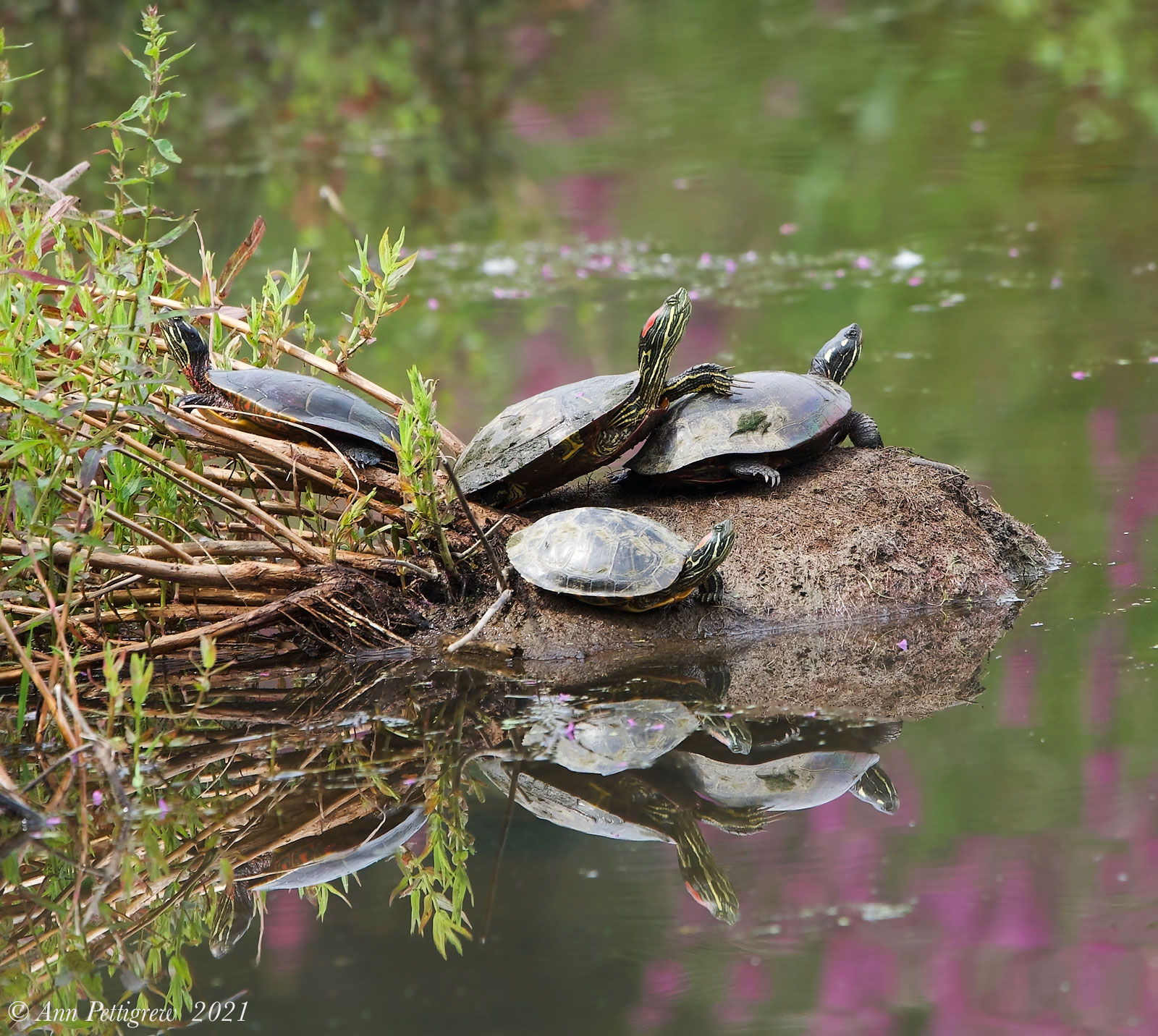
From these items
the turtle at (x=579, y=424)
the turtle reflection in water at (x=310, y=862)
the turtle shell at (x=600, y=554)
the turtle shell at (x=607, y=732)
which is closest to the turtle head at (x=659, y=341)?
the turtle at (x=579, y=424)

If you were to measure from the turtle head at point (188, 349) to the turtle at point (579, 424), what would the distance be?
0.97 m

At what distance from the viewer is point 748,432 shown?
4059 mm

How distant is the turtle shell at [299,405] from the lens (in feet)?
13.1

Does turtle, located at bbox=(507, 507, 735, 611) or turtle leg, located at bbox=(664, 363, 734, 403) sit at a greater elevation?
turtle leg, located at bbox=(664, 363, 734, 403)

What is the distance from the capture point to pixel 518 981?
7.66 ft

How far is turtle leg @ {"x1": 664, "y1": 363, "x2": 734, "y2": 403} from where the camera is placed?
4160 millimetres

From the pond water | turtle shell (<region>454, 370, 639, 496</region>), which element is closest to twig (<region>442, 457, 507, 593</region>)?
turtle shell (<region>454, 370, 639, 496</region>)

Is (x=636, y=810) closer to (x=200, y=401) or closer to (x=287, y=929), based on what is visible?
(x=287, y=929)

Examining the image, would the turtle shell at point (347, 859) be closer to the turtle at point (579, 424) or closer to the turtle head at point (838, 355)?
the turtle at point (579, 424)

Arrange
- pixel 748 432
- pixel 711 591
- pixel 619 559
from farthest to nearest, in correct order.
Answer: pixel 748 432
pixel 711 591
pixel 619 559

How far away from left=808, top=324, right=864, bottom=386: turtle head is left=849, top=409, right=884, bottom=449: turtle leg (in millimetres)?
249

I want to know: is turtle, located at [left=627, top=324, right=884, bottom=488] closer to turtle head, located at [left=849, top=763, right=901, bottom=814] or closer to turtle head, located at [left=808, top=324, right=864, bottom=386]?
turtle head, located at [left=808, top=324, right=864, bottom=386]

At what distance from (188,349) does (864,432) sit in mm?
2396

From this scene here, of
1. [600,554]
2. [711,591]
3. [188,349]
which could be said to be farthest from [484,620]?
[188,349]
